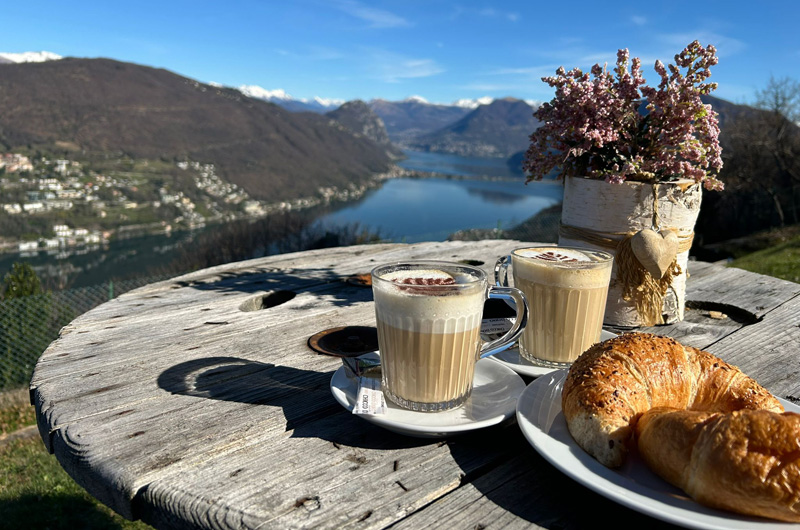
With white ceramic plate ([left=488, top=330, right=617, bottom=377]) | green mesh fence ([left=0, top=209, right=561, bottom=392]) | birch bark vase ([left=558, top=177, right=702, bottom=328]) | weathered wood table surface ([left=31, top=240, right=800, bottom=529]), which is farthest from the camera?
green mesh fence ([left=0, top=209, right=561, bottom=392])

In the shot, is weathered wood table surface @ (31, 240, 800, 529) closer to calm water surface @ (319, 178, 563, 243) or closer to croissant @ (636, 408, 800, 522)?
croissant @ (636, 408, 800, 522)

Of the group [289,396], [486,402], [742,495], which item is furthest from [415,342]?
[742,495]

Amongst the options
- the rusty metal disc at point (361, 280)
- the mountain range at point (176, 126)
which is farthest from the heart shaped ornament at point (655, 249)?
the mountain range at point (176, 126)

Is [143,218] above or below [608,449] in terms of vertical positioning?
below

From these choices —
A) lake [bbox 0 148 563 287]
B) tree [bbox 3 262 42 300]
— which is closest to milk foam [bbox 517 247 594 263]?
lake [bbox 0 148 563 287]

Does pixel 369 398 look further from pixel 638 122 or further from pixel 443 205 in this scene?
pixel 443 205

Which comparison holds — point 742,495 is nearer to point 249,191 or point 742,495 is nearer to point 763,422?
point 763,422
